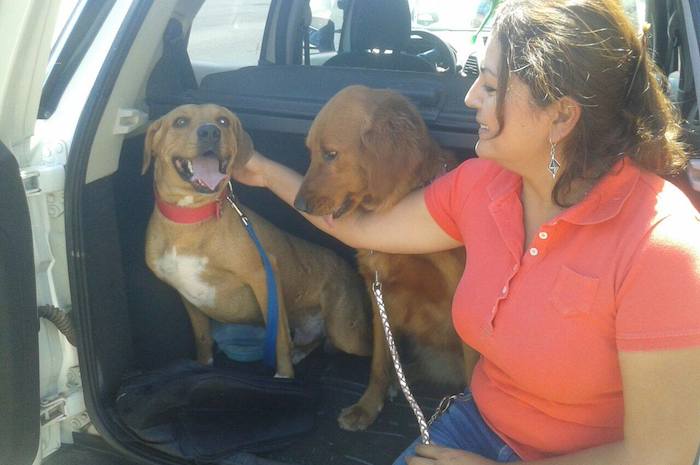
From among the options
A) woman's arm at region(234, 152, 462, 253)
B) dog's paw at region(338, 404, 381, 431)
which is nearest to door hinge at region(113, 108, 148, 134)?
woman's arm at region(234, 152, 462, 253)

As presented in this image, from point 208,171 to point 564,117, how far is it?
1.57 metres

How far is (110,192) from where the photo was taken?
2.42m

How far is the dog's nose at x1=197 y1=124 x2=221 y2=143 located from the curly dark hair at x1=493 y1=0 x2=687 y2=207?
4.09 ft

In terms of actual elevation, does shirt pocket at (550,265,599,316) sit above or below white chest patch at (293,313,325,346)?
above

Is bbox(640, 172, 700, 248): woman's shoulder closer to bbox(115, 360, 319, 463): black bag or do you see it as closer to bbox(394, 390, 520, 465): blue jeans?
bbox(394, 390, 520, 465): blue jeans

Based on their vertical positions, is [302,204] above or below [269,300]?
above

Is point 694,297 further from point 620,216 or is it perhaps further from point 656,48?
point 656,48

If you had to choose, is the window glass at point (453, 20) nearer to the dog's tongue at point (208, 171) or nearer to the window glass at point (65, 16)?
the dog's tongue at point (208, 171)

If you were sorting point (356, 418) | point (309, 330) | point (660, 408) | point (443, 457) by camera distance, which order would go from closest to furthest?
point (660, 408), point (443, 457), point (356, 418), point (309, 330)

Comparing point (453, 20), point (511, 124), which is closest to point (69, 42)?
point (511, 124)

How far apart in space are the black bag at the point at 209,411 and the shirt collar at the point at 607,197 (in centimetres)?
131

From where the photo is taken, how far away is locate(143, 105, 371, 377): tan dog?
2.65 m

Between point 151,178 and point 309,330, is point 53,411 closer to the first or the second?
point 151,178

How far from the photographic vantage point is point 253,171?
257 centimetres
